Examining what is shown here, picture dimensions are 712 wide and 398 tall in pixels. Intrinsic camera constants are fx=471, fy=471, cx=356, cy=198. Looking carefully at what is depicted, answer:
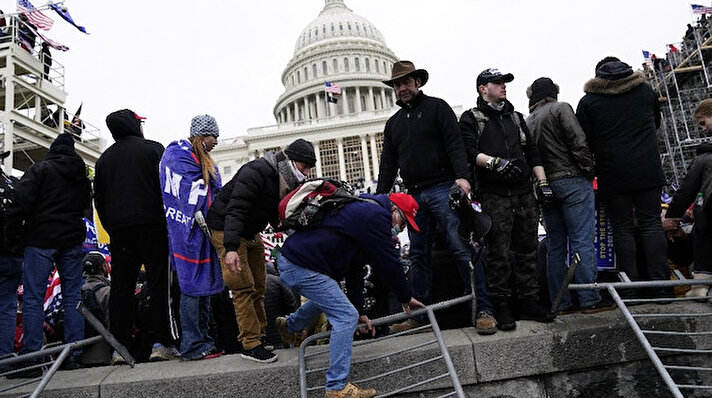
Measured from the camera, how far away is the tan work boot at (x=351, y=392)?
265 cm

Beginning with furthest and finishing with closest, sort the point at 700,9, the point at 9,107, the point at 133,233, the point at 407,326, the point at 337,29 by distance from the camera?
the point at 337,29
the point at 700,9
the point at 9,107
the point at 133,233
the point at 407,326

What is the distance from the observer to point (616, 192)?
151 inches

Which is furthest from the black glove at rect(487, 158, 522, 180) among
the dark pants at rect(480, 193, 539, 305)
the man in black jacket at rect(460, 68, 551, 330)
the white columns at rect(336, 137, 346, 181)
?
the white columns at rect(336, 137, 346, 181)

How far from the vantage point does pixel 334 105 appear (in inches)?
2598

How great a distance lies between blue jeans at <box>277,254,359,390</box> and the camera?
2721 mm

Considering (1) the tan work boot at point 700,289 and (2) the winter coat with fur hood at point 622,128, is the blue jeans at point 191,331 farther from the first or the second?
(1) the tan work boot at point 700,289

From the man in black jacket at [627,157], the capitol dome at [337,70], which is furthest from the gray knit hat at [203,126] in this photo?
the capitol dome at [337,70]

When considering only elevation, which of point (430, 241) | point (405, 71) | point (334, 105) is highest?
point (334, 105)

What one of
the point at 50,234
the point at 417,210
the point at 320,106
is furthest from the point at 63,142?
the point at 320,106

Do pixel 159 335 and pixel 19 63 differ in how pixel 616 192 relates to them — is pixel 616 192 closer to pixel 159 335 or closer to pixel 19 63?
pixel 159 335

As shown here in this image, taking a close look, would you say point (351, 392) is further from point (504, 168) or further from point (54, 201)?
point (54, 201)

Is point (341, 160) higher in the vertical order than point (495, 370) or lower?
higher

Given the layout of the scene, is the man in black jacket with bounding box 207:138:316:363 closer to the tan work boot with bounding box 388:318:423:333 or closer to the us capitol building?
the tan work boot with bounding box 388:318:423:333

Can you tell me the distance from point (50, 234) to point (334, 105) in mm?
63538
